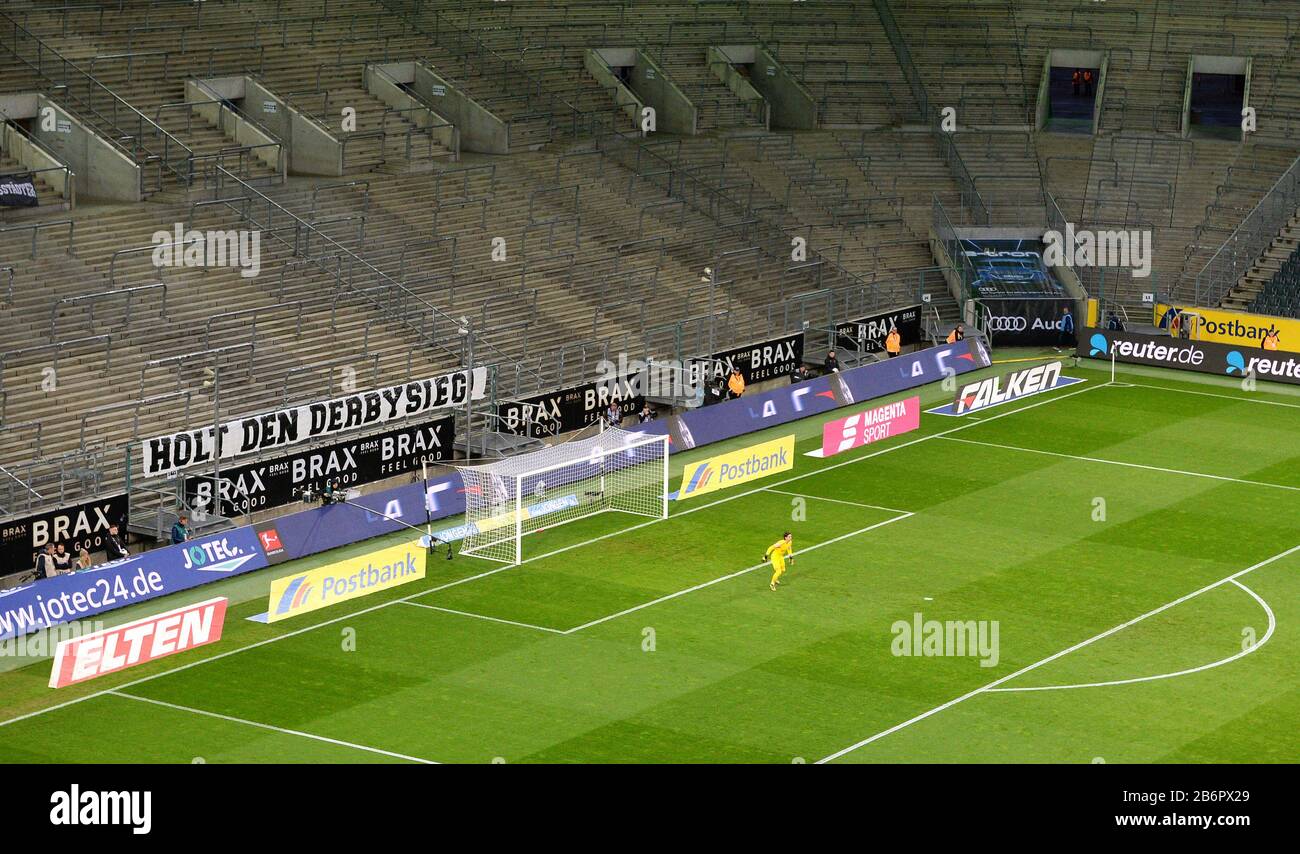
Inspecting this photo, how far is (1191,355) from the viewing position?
62469 millimetres

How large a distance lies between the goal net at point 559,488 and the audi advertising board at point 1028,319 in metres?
19.0

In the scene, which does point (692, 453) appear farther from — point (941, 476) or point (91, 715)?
point (91, 715)

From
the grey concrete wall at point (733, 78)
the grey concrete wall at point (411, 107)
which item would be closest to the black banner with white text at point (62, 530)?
the grey concrete wall at point (411, 107)

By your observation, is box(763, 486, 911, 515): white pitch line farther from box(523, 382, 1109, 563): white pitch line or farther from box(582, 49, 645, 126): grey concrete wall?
box(582, 49, 645, 126): grey concrete wall

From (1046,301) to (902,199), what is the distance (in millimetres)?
8527

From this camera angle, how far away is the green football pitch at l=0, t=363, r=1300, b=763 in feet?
109

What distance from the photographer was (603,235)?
62.8 m

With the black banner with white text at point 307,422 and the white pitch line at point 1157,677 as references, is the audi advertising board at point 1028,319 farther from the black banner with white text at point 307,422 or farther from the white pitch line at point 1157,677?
the white pitch line at point 1157,677

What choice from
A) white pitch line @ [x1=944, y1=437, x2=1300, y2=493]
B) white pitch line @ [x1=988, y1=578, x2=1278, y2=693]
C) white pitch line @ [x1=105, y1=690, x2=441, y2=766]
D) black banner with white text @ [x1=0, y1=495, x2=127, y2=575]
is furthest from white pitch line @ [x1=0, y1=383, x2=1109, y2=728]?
white pitch line @ [x1=988, y1=578, x2=1278, y2=693]

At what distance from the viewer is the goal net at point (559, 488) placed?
1752 inches

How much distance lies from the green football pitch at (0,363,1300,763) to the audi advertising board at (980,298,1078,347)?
14.2 metres

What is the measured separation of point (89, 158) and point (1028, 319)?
97.1 feet

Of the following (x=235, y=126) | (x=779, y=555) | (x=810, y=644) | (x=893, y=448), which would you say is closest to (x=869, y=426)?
(x=893, y=448)
